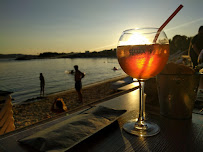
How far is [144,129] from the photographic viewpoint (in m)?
0.69

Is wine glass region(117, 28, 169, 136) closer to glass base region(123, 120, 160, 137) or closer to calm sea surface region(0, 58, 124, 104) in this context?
glass base region(123, 120, 160, 137)

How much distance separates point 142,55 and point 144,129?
337 millimetres

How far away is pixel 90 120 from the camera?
0.66m

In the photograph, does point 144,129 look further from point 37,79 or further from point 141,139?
point 37,79

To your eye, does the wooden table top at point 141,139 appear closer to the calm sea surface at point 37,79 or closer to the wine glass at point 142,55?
the wine glass at point 142,55

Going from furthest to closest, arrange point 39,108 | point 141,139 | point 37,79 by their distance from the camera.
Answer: point 37,79, point 39,108, point 141,139

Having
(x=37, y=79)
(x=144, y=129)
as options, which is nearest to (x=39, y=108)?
(x=144, y=129)

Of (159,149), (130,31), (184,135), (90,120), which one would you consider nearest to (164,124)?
(184,135)

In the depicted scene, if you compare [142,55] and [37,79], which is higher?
[142,55]

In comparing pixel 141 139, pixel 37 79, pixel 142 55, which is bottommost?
pixel 37 79

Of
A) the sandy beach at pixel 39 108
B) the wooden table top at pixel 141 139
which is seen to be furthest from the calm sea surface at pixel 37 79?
the wooden table top at pixel 141 139

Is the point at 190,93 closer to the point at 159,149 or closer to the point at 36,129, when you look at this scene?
the point at 159,149

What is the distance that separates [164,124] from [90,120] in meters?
0.37

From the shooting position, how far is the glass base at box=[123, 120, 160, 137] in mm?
645
